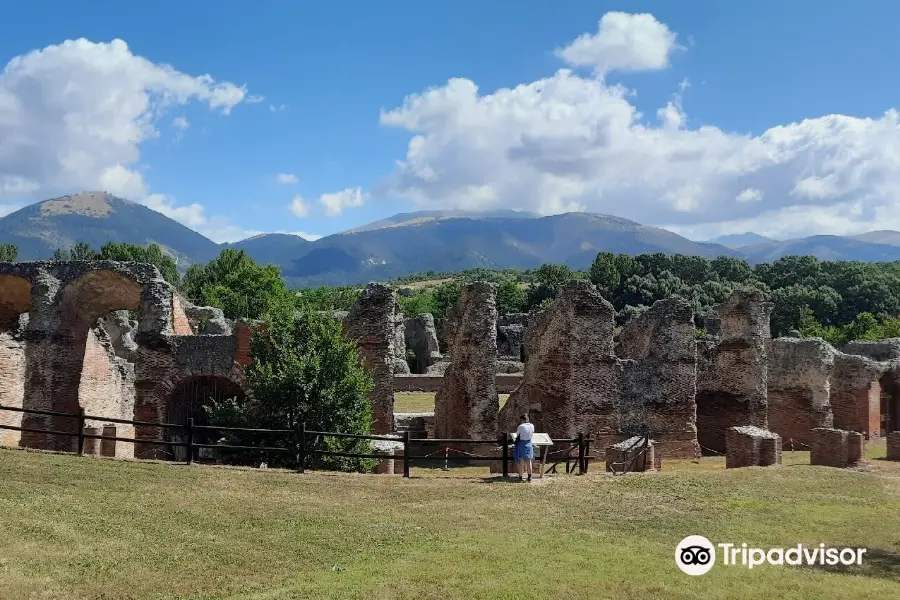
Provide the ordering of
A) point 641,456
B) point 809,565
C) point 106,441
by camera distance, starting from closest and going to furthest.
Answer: point 809,565
point 106,441
point 641,456

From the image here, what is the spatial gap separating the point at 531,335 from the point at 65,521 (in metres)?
19.7

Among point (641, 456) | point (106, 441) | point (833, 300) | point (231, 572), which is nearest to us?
point (231, 572)

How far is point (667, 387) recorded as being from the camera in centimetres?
2661

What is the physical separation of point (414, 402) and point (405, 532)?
3006cm

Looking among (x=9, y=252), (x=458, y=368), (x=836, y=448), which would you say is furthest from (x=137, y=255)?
(x=836, y=448)

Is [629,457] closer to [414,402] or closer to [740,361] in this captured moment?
[740,361]

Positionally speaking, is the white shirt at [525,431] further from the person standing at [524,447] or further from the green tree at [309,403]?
the green tree at [309,403]

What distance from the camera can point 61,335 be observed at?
25812 mm

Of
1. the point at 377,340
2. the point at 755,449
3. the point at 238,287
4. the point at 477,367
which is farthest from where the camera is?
the point at 238,287

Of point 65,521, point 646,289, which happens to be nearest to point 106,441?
point 65,521

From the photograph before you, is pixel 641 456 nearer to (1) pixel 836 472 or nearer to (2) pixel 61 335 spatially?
(1) pixel 836 472

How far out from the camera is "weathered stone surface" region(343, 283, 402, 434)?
24.2 m

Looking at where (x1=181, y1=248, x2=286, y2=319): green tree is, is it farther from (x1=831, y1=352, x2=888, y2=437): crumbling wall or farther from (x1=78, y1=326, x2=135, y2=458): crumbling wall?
(x1=831, y1=352, x2=888, y2=437): crumbling wall

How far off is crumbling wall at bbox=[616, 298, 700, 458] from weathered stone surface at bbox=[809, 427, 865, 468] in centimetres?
431
